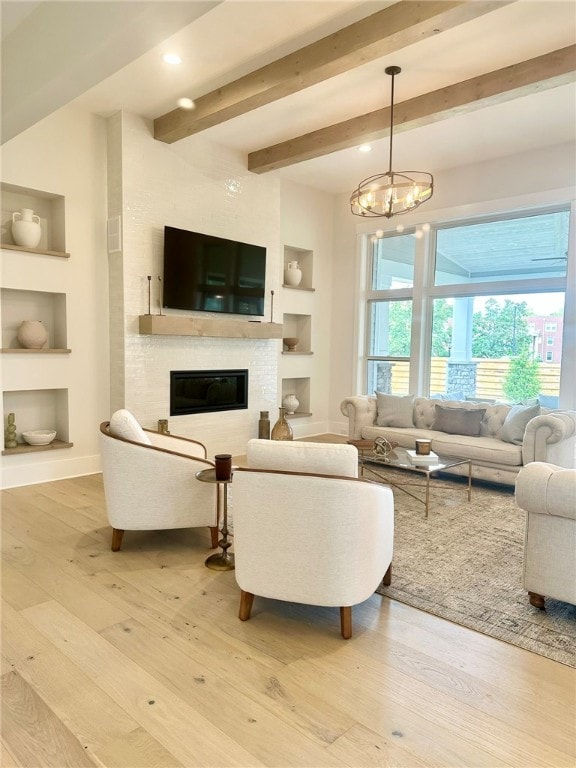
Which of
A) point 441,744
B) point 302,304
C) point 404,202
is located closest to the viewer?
point 441,744

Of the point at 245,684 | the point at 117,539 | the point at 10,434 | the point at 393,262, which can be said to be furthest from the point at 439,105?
the point at 10,434

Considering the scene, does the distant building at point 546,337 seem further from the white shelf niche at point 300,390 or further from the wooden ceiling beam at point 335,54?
the wooden ceiling beam at point 335,54

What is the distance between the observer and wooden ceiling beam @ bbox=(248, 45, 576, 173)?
3623 millimetres

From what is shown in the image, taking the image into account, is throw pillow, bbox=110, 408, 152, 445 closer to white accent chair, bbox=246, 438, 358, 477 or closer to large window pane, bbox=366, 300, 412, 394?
white accent chair, bbox=246, 438, 358, 477

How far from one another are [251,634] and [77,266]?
3.74 m

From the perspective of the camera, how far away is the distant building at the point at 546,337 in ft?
17.7

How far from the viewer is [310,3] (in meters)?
3.12

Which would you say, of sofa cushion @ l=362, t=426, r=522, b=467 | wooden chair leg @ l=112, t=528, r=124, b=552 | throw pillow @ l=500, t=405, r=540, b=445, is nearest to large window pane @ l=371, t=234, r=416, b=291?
sofa cushion @ l=362, t=426, r=522, b=467

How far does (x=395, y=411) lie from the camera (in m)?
5.49

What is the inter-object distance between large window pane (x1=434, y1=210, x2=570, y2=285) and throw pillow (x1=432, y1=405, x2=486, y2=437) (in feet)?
5.67

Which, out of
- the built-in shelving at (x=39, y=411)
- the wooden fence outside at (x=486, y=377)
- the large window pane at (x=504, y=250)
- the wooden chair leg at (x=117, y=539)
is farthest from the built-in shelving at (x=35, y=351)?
the large window pane at (x=504, y=250)

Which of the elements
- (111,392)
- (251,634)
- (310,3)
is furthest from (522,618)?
(111,392)

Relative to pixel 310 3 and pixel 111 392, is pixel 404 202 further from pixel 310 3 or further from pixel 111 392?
pixel 111 392

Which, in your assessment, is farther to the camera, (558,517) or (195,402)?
(195,402)
